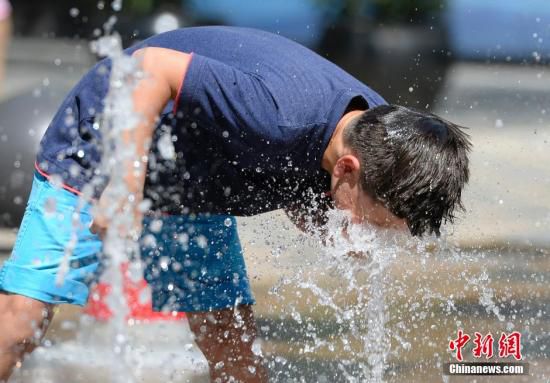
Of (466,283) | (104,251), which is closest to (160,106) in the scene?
(104,251)

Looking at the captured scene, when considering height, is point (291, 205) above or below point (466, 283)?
above

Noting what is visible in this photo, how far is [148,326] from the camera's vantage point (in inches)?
142

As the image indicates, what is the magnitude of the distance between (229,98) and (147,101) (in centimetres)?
19

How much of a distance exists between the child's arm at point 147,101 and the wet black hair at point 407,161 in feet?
1.37

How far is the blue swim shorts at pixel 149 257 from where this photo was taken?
7.97ft

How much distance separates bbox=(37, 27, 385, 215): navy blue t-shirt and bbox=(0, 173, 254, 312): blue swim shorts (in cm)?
7

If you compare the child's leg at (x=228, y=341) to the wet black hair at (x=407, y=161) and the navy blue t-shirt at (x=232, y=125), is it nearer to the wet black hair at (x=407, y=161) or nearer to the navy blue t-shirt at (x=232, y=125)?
the navy blue t-shirt at (x=232, y=125)

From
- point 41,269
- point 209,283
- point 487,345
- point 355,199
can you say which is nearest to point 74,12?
point 487,345

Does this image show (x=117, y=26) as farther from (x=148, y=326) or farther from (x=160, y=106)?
(x=160, y=106)

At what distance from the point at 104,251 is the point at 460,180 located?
2.78 ft

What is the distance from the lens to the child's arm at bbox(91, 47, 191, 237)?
7.28 ft

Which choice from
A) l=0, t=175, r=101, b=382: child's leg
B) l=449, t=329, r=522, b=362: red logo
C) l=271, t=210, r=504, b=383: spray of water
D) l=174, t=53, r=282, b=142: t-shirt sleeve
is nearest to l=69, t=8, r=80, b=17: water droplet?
l=271, t=210, r=504, b=383: spray of water

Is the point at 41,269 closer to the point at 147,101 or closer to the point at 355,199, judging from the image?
the point at 147,101

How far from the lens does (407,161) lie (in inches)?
94.7
